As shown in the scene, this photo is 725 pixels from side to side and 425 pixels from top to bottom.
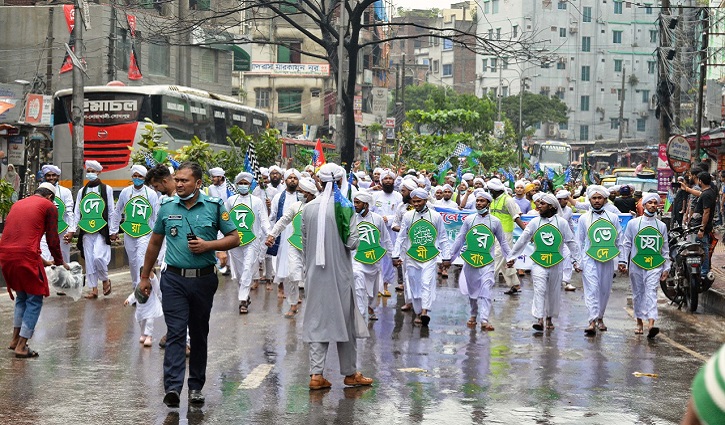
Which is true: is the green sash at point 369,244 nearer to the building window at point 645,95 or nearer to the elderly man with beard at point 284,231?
the elderly man with beard at point 284,231

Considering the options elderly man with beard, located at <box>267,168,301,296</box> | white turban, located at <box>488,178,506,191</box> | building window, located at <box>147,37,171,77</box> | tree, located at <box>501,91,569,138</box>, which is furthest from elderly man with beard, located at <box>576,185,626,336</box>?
tree, located at <box>501,91,569,138</box>

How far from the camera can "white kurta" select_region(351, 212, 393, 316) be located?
12969mm

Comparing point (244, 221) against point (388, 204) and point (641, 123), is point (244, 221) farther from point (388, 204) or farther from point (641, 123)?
point (641, 123)

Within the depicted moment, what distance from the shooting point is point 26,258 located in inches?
408

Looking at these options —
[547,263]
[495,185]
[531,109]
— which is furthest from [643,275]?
[531,109]

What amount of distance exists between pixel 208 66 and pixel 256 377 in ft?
146

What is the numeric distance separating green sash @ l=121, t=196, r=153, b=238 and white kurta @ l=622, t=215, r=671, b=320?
18.2 ft

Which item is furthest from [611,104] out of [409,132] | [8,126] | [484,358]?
[484,358]

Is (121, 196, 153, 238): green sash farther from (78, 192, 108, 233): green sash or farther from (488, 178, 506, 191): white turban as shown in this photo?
(488, 178, 506, 191): white turban

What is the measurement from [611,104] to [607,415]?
353ft

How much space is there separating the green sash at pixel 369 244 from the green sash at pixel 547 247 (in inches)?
69.9

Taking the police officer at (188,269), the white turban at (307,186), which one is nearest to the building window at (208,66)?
the white turban at (307,186)

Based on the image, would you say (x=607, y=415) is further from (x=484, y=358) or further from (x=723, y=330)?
(x=723, y=330)

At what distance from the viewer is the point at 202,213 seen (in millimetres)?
8477
